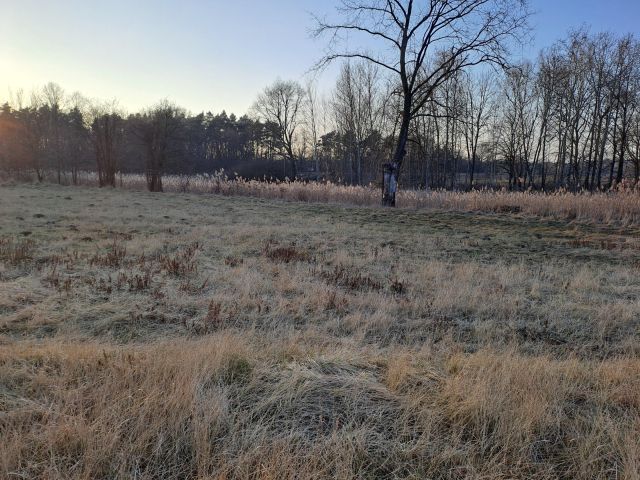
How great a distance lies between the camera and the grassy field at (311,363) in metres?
2.07

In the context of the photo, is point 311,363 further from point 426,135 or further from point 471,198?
point 426,135

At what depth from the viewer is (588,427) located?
235 centimetres

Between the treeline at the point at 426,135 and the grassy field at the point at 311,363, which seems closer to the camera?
the grassy field at the point at 311,363

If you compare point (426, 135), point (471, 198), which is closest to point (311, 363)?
point (471, 198)

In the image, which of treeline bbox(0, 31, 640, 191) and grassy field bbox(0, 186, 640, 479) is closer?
grassy field bbox(0, 186, 640, 479)

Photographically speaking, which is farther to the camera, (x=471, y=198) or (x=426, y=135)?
(x=426, y=135)

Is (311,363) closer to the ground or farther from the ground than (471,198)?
closer to the ground

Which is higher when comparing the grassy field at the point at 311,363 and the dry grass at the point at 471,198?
the dry grass at the point at 471,198

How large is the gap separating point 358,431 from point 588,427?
1.38 meters

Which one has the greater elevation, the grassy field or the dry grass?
the dry grass

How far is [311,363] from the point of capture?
302 cm

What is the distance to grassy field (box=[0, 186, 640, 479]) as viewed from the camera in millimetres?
2068

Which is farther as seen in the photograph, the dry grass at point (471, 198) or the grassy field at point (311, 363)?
the dry grass at point (471, 198)

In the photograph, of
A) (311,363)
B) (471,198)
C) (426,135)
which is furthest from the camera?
(426,135)
